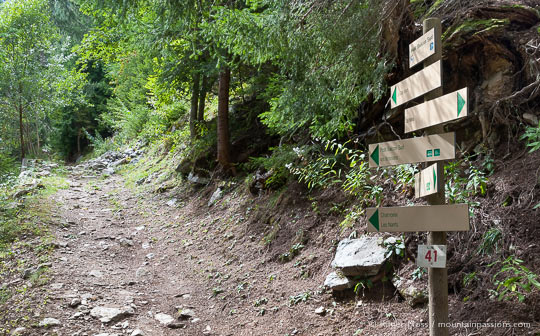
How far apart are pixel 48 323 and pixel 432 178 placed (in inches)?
178

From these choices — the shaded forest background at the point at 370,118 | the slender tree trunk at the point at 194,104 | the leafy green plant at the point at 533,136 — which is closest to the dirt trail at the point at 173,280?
the shaded forest background at the point at 370,118

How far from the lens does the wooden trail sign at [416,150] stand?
2.67 m

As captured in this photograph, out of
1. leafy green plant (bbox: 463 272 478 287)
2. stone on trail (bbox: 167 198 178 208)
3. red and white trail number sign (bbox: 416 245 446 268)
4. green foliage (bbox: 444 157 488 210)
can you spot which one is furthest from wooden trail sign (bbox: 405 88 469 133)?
stone on trail (bbox: 167 198 178 208)

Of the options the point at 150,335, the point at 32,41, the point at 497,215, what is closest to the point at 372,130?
the point at 497,215

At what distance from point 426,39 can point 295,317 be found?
3250mm

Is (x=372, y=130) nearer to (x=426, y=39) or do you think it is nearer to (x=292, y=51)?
(x=292, y=51)

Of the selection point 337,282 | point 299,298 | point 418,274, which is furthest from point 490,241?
point 299,298

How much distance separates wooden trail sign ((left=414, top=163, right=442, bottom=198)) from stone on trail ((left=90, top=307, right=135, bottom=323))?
396 cm

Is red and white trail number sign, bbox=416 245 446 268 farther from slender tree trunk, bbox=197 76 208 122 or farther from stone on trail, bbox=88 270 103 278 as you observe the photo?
slender tree trunk, bbox=197 76 208 122

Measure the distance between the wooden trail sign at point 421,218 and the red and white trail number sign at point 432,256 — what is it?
151 millimetres

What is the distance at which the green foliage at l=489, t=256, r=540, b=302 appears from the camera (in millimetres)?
2994

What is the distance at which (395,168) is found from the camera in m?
5.16

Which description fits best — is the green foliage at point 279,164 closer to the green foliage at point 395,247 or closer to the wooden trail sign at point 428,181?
the green foliage at point 395,247

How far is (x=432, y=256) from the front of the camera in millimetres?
2750
